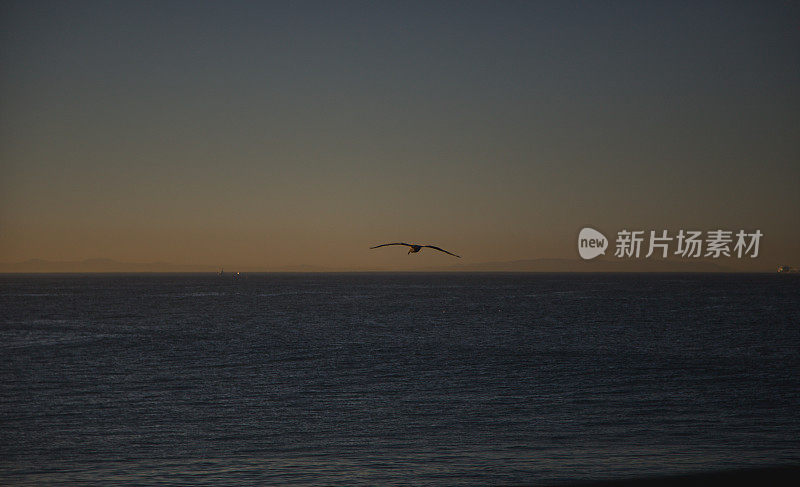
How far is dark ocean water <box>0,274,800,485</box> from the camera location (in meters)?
30.3

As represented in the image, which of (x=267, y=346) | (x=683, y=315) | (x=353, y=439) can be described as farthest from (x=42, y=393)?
(x=683, y=315)

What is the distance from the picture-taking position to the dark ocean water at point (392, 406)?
3027cm

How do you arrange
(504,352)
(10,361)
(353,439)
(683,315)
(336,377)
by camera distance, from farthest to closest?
1. (683,315)
2. (504,352)
3. (10,361)
4. (336,377)
5. (353,439)

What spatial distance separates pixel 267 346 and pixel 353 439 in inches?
1917

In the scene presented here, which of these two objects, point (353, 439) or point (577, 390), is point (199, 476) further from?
point (577, 390)

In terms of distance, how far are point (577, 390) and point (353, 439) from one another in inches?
832

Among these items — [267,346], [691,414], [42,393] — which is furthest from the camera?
[267,346]

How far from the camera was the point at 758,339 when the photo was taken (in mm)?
86500

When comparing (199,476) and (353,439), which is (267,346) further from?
(199,476)

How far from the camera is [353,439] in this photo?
35469mm

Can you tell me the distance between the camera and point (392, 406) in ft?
146

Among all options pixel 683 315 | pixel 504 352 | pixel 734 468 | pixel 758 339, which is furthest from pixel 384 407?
pixel 683 315

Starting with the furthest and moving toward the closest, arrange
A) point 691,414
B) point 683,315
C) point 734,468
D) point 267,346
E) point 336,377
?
point 683,315, point 267,346, point 336,377, point 691,414, point 734,468

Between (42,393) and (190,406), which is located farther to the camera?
(42,393)
